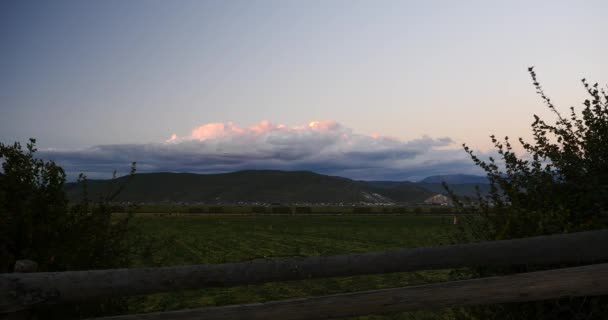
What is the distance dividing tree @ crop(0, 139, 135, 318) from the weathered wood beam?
181cm

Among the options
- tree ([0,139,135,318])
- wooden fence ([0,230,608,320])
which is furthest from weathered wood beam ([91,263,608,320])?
tree ([0,139,135,318])

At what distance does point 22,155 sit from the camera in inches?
187

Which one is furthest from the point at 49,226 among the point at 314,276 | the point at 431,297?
the point at 431,297

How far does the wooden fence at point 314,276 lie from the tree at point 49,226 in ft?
4.16

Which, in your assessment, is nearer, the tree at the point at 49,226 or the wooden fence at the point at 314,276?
the wooden fence at the point at 314,276

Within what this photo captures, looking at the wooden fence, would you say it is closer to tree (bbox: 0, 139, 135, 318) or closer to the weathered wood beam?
the weathered wood beam

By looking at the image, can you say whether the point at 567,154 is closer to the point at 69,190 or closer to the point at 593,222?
the point at 593,222

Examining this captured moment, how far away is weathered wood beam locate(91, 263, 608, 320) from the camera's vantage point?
9.17 feet

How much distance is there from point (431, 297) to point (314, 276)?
2.35ft

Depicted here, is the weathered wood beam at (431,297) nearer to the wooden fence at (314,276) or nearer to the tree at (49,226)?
the wooden fence at (314,276)

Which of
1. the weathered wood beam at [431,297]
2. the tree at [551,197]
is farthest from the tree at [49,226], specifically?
the tree at [551,197]

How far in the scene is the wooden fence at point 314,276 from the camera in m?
2.70

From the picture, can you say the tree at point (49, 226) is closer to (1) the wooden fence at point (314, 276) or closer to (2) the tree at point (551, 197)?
(1) the wooden fence at point (314, 276)

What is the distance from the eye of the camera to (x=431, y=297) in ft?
9.28
